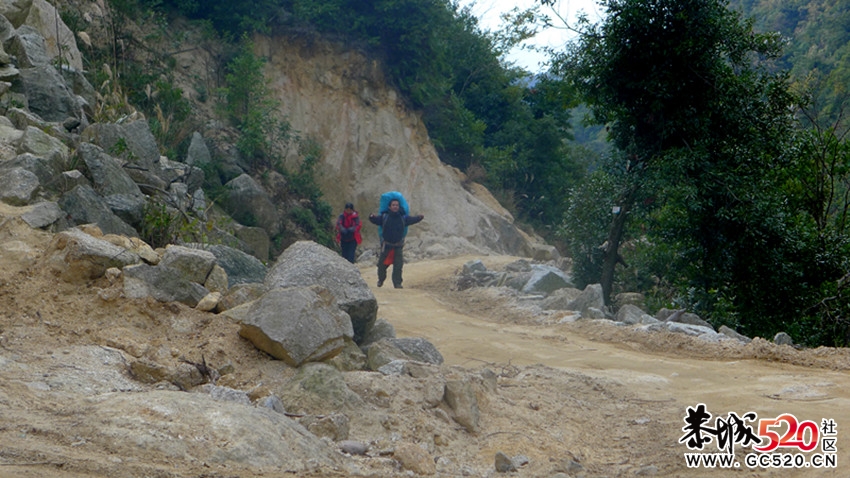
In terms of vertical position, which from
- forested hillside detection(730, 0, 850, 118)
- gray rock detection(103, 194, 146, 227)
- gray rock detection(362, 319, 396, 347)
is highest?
forested hillside detection(730, 0, 850, 118)

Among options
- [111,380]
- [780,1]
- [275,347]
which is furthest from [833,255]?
[780,1]

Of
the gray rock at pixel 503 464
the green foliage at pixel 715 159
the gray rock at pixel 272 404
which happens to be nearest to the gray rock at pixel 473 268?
the green foliage at pixel 715 159

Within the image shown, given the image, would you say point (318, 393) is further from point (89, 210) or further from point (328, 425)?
point (89, 210)

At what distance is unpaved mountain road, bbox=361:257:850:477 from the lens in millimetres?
5113

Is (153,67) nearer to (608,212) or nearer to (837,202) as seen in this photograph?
(608,212)

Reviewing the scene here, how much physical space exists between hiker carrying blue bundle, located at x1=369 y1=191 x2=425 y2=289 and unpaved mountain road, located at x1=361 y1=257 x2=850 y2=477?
227cm

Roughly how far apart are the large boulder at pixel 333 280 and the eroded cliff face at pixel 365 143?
1504 centimetres

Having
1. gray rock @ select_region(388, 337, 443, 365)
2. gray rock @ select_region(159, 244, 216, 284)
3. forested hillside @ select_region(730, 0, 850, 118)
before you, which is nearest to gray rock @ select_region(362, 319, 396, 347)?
gray rock @ select_region(388, 337, 443, 365)

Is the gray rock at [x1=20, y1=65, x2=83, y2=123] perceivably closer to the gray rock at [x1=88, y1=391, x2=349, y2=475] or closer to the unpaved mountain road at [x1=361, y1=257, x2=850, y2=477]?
the unpaved mountain road at [x1=361, y1=257, x2=850, y2=477]

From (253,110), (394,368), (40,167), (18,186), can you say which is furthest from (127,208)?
(253,110)

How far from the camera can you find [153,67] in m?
18.8

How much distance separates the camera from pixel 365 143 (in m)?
23.5

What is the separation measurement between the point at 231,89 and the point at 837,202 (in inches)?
575

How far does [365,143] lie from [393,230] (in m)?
10.3
